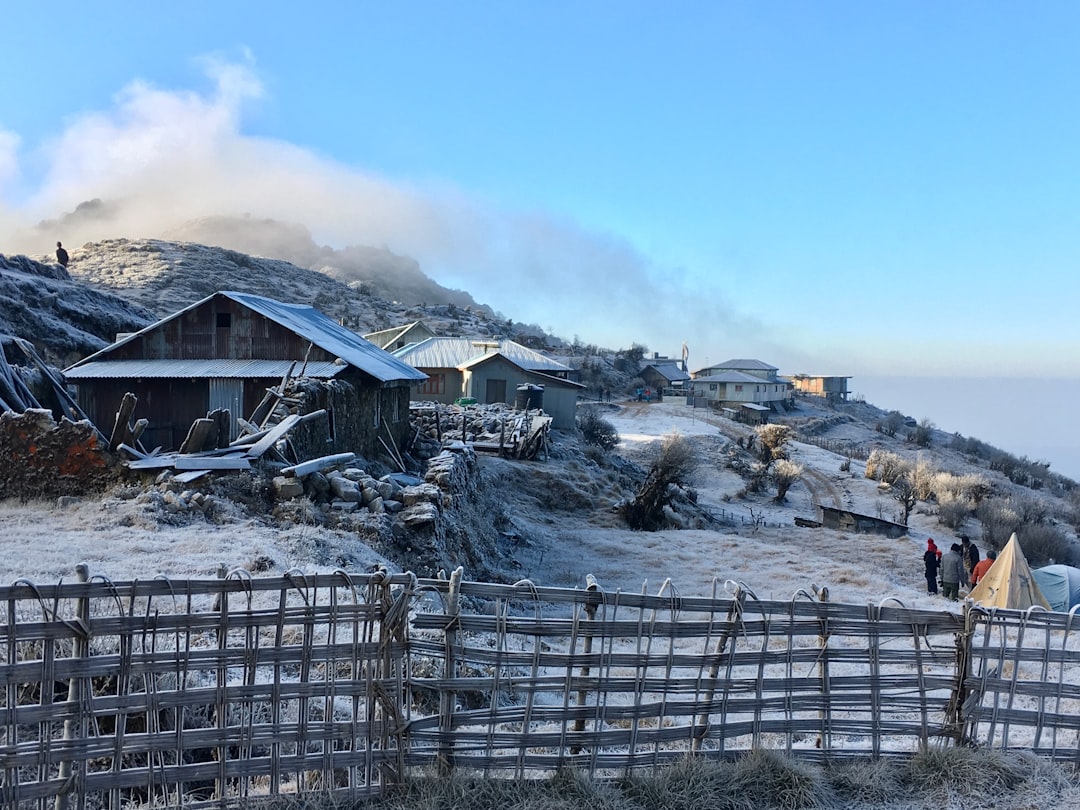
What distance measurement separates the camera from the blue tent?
1544 centimetres

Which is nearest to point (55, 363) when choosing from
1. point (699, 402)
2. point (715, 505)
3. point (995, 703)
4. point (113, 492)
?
point (113, 492)

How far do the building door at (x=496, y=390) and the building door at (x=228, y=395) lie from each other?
20.5m

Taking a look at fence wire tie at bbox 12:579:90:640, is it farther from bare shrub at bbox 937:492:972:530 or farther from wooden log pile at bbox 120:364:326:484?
bare shrub at bbox 937:492:972:530

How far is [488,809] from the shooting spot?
4418mm

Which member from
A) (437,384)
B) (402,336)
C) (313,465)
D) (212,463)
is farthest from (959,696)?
(402,336)

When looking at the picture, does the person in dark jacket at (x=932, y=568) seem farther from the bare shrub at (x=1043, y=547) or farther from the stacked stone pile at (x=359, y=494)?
the stacked stone pile at (x=359, y=494)

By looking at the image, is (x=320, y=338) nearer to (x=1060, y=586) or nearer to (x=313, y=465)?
(x=313, y=465)

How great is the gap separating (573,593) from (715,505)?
26378 mm

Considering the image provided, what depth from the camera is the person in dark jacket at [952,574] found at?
53.0ft

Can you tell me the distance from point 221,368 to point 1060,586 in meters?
20.8

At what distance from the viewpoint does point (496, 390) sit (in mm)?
40188

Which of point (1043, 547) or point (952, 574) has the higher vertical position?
point (952, 574)

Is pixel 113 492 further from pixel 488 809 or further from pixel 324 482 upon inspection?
pixel 488 809

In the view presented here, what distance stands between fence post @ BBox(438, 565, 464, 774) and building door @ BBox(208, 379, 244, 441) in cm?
1736
